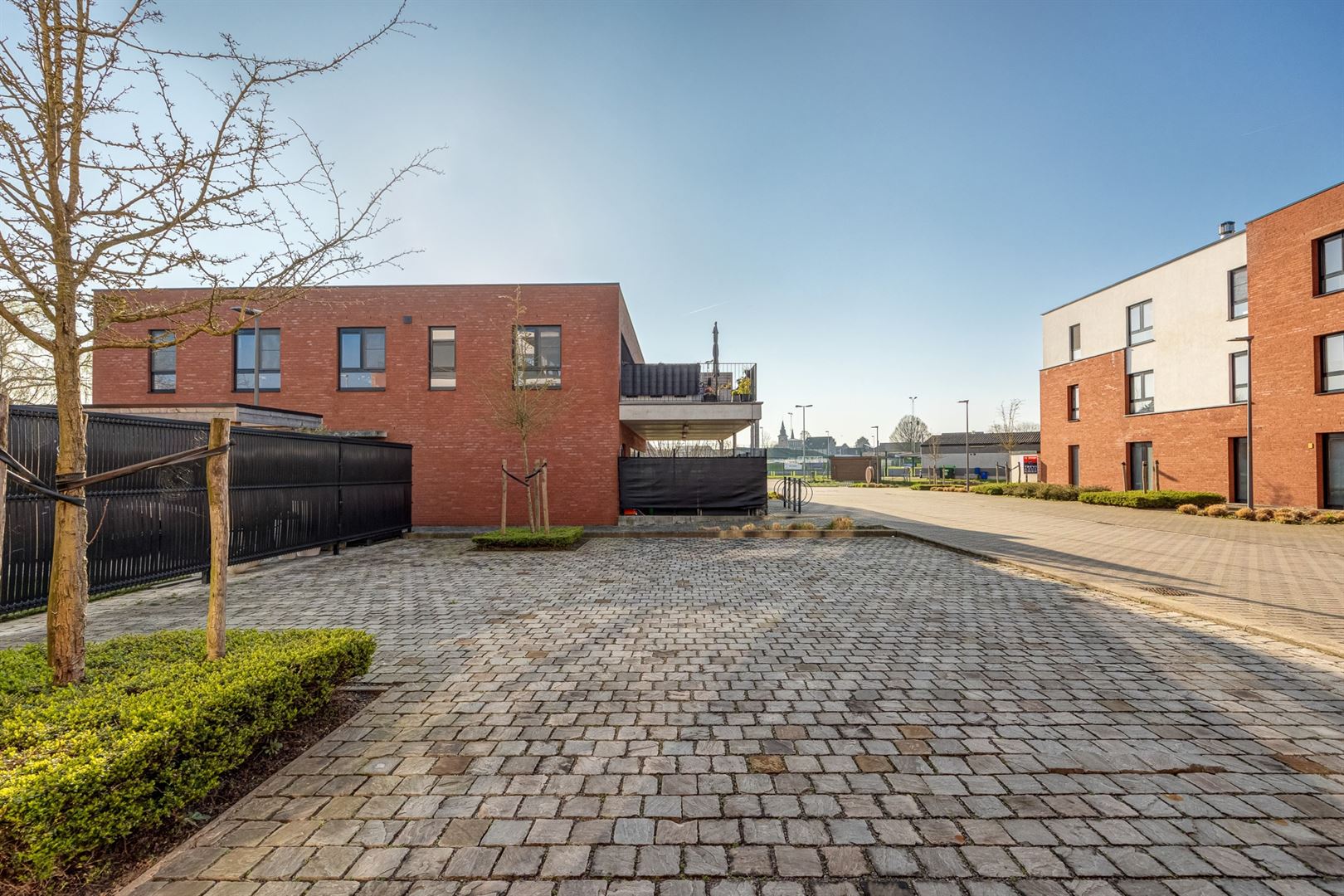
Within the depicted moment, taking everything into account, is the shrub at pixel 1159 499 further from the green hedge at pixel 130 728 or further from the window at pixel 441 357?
the green hedge at pixel 130 728

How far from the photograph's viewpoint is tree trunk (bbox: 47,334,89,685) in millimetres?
3109

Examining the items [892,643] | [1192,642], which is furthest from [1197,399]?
[892,643]

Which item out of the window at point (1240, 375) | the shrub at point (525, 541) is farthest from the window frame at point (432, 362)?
the window at point (1240, 375)

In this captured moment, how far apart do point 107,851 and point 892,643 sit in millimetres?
5581

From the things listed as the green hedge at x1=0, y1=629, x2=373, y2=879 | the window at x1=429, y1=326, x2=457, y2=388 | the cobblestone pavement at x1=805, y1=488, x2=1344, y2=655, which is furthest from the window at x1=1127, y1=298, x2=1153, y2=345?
the green hedge at x1=0, y1=629, x2=373, y2=879

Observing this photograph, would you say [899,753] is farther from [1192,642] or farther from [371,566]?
[371,566]

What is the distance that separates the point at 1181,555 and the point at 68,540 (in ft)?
50.6

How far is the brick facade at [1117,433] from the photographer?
2039 cm

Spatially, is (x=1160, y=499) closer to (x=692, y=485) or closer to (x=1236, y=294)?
(x=1236, y=294)

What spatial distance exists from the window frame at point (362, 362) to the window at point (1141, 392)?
30.0 m

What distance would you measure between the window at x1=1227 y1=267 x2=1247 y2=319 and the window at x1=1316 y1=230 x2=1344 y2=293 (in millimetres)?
2541

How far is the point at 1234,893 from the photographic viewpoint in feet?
7.29

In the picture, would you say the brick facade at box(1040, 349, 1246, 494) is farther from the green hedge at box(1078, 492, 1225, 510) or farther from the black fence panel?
the black fence panel

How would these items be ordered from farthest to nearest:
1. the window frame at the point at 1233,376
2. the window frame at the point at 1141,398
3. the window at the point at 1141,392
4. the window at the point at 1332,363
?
the window at the point at 1141,392
the window frame at the point at 1141,398
the window frame at the point at 1233,376
the window at the point at 1332,363
